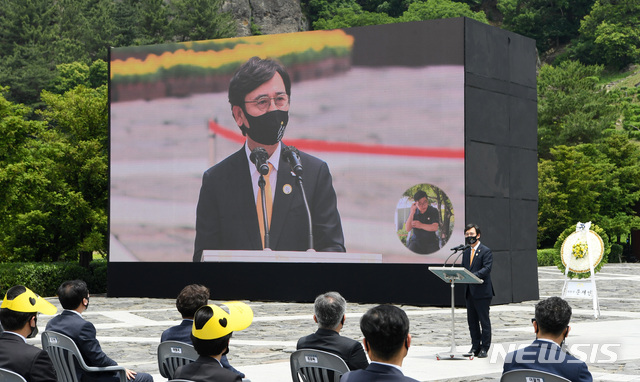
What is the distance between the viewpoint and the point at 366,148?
70.6ft

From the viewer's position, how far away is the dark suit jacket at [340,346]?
556 centimetres

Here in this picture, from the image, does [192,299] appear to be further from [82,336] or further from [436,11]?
[436,11]

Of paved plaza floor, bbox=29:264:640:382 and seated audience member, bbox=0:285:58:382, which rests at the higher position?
seated audience member, bbox=0:285:58:382

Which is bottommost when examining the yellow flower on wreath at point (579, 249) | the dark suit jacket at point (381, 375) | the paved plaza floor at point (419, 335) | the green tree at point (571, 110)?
the paved plaza floor at point (419, 335)

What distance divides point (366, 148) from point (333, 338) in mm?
16043

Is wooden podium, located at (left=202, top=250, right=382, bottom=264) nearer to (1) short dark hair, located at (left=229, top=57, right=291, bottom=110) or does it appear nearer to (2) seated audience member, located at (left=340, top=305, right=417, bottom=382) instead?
(1) short dark hair, located at (left=229, top=57, right=291, bottom=110)

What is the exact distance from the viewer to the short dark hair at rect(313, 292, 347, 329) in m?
5.69

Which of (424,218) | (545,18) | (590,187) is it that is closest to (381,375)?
(424,218)

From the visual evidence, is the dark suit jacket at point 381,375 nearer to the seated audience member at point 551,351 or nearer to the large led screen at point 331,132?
the seated audience member at point 551,351

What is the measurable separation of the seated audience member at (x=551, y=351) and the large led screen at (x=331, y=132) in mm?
15365

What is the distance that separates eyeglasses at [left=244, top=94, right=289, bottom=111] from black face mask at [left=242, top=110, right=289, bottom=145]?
0.19 m

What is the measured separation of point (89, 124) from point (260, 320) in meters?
12.9

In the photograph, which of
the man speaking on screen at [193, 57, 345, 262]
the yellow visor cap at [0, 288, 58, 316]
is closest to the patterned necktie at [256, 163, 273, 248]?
the man speaking on screen at [193, 57, 345, 262]

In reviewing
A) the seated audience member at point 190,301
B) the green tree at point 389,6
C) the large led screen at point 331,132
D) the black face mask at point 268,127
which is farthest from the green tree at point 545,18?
the seated audience member at point 190,301
